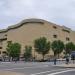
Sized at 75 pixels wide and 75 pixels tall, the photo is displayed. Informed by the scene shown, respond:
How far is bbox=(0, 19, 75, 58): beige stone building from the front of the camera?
398ft

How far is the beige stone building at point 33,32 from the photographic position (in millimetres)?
121375

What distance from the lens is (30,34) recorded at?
12181 cm

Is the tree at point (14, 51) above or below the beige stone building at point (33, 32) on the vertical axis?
below

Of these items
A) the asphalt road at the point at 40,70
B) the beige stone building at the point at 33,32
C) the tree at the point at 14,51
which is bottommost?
the asphalt road at the point at 40,70

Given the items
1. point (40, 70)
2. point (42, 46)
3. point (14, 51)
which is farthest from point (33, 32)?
point (40, 70)

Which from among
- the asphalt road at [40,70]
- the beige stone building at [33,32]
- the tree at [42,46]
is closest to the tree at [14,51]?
the tree at [42,46]

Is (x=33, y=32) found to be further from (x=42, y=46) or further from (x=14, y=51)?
(x=42, y=46)

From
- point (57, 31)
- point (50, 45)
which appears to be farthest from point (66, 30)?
point (50, 45)

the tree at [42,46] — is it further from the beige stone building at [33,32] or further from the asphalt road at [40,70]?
the asphalt road at [40,70]

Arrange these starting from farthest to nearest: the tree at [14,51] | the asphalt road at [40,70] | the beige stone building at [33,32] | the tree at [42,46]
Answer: the beige stone building at [33,32] → the tree at [14,51] → the tree at [42,46] → the asphalt road at [40,70]

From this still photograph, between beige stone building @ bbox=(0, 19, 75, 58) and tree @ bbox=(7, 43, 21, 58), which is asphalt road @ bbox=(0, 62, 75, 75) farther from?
beige stone building @ bbox=(0, 19, 75, 58)

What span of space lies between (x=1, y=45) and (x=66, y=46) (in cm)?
3891

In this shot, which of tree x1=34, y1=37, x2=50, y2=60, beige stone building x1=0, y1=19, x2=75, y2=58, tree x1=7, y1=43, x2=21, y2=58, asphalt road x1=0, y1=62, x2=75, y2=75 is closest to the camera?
asphalt road x1=0, y1=62, x2=75, y2=75

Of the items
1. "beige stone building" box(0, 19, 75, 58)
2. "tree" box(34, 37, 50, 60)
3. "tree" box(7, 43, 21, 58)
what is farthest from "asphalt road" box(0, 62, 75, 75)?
"beige stone building" box(0, 19, 75, 58)
